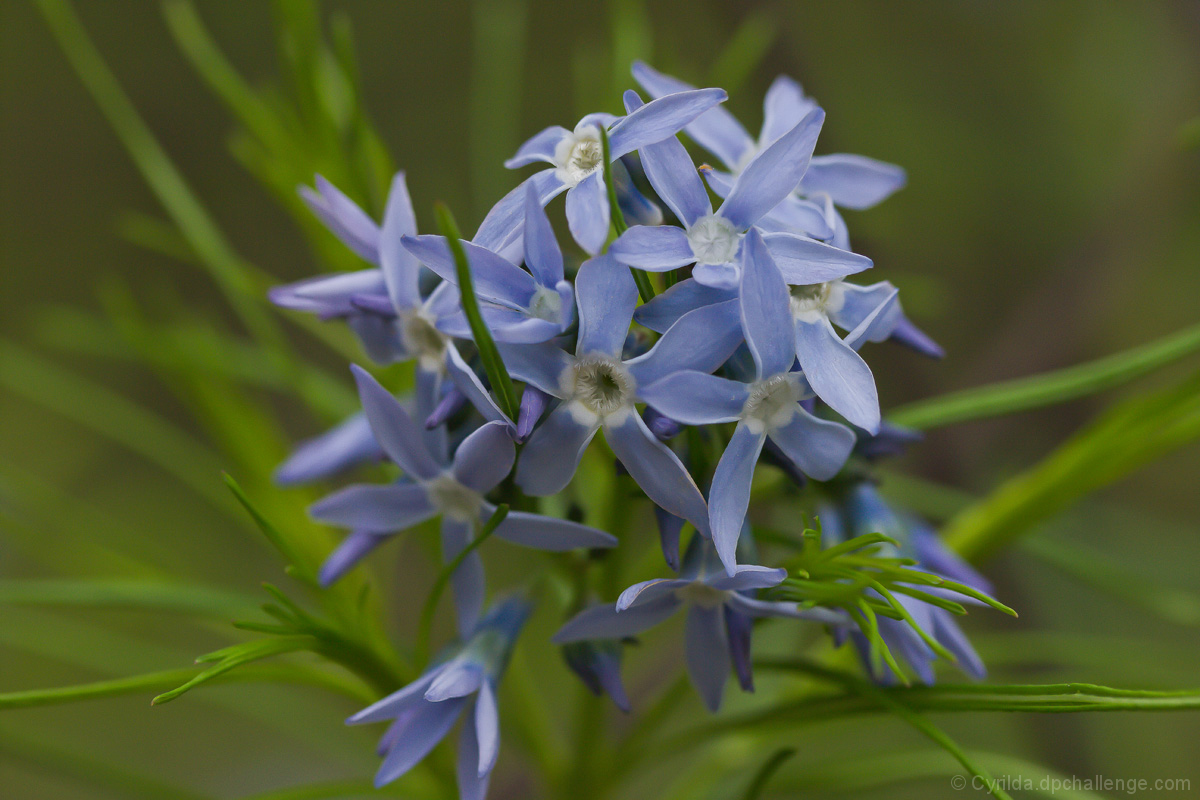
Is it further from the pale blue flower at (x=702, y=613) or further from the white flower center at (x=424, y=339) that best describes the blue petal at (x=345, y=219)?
the pale blue flower at (x=702, y=613)

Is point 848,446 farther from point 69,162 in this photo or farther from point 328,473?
point 69,162

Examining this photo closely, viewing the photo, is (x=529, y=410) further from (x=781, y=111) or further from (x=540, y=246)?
(x=781, y=111)

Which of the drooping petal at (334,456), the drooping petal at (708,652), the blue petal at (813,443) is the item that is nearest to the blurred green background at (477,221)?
the drooping petal at (334,456)

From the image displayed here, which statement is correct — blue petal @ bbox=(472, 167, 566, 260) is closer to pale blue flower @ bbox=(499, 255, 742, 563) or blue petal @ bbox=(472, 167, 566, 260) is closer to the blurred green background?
pale blue flower @ bbox=(499, 255, 742, 563)

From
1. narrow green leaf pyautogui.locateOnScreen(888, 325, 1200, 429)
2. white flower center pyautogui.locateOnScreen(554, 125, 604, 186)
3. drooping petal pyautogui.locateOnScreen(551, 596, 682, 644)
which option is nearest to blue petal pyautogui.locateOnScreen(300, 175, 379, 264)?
white flower center pyautogui.locateOnScreen(554, 125, 604, 186)

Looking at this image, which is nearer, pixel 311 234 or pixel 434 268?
pixel 434 268

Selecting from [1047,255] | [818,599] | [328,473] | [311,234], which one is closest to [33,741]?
[328,473]

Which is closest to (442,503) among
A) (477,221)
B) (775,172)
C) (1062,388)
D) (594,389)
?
(594,389)

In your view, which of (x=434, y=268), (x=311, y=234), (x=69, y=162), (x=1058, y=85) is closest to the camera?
(x=434, y=268)
